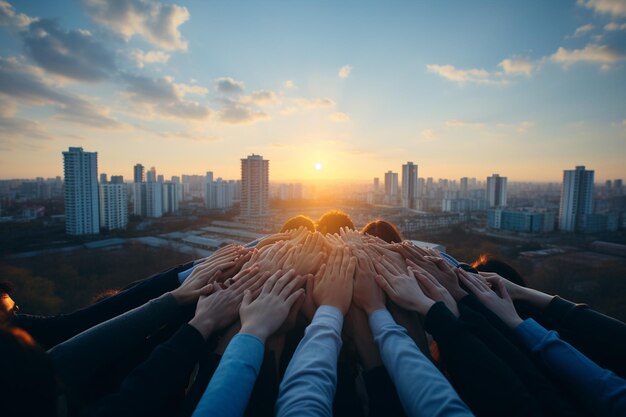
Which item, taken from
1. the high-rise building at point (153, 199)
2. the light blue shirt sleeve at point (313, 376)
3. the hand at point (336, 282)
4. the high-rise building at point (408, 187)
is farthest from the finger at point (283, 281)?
the high-rise building at point (408, 187)

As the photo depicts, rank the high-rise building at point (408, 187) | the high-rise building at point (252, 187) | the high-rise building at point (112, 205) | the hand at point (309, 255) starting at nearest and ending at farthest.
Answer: the hand at point (309, 255) < the high-rise building at point (112, 205) < the high-rise building at point (252, 187) < the high-rise building at point (408, 187)

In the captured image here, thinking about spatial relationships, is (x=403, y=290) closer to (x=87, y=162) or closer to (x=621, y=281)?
(x=621, y=281)

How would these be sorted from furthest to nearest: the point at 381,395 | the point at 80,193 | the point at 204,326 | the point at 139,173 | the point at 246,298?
the point at 139,173
the point at 80,193
the point at 246,298
the point at 204,326
the point at 381,395

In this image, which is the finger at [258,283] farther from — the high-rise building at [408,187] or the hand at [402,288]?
the high-rise building at [408,187]

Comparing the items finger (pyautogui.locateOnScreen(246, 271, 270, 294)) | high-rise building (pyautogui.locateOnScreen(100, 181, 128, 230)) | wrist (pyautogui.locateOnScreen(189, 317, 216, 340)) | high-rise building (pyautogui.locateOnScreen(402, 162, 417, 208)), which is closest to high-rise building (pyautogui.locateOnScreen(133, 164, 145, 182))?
high-rise building (pyautogui.locateOnScreen(100, 181, 128, 230))

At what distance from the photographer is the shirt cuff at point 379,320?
946 millimetres

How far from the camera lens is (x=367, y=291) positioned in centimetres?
111

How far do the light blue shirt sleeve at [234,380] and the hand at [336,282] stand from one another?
325mm

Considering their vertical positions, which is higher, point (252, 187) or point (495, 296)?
point (252, 187)

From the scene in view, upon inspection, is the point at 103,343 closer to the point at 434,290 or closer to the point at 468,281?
the point at 434,290

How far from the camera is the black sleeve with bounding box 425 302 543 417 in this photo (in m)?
0.68

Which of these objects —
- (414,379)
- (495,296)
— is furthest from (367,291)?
(495,296)

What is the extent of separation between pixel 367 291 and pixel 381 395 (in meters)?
0.38

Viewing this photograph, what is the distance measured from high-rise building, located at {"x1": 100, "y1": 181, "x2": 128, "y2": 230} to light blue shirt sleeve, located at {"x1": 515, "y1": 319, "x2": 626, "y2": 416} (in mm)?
22194
